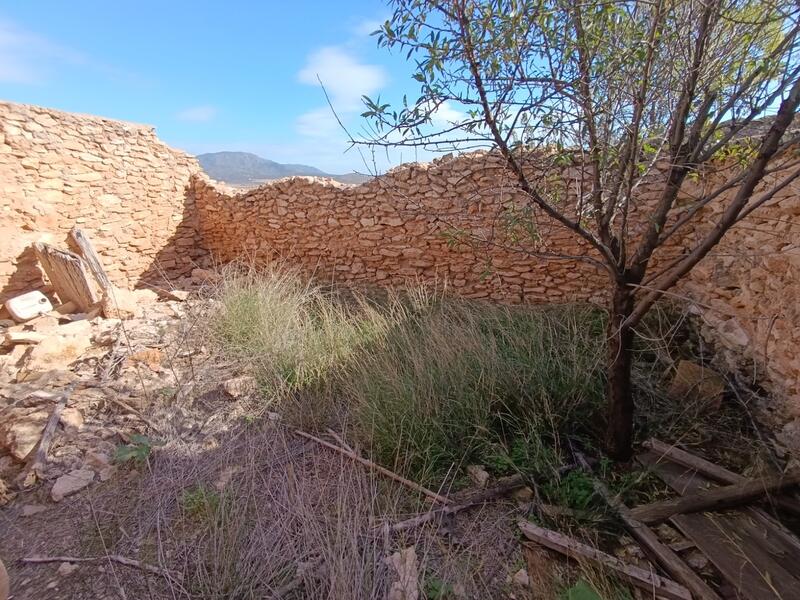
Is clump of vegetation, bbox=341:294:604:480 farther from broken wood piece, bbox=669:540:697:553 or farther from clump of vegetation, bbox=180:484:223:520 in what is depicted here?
clump of vegetation, bbox=180:484:223:520

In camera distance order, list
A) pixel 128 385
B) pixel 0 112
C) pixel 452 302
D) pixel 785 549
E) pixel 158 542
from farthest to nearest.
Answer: pixel 0 112
pixel 452 302
pixel 128 385
pixel 158 542
pixel 785 549

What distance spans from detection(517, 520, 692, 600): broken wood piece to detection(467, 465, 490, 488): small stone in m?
0.31

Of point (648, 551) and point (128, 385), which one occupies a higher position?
point (128, 385)

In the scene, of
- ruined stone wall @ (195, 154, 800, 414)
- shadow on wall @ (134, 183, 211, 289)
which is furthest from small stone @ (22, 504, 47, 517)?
shadow on wall @ (134, 183, 211, 289)

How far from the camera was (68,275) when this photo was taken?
5.24 m

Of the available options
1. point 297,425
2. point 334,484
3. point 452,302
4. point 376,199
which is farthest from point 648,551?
point 376,199

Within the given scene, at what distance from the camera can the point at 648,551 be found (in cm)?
198

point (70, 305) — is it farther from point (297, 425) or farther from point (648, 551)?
point (648, 551)

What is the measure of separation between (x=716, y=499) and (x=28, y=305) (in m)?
7.10

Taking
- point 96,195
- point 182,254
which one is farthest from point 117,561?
point 182,254

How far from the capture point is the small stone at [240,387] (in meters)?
3.38

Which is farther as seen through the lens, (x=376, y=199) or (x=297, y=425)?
(x=376, y=199)

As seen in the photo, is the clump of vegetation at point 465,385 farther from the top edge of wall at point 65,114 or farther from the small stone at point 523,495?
the top edge of wall at point 65,114

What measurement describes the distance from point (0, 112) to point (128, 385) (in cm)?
431
